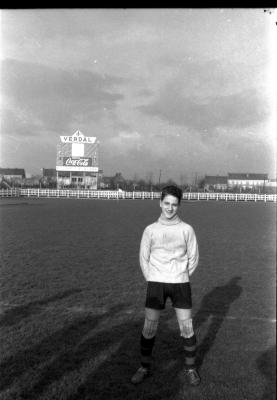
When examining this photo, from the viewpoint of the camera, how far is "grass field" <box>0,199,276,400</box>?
3209 mm

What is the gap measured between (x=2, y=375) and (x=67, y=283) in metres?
3.35

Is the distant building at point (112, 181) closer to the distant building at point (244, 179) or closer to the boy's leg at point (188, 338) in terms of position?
the distant building at point (244, 179)

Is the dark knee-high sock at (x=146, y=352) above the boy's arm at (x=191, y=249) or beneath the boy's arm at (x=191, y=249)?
beneath

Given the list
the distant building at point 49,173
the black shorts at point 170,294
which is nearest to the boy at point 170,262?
the black shorts at point 170,294

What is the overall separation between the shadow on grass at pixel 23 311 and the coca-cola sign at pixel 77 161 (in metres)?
52.3

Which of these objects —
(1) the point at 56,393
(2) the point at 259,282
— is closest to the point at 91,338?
(1) the point at 56,393

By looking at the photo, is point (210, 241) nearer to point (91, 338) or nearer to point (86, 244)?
point (86, 244)

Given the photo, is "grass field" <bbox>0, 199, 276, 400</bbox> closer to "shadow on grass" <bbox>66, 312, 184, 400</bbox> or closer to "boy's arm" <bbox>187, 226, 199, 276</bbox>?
"shadow on grass" <bbox>66, 312, 184, 400</bbox>

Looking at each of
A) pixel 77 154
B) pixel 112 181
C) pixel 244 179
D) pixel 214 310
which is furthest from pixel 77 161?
pixel 214 310

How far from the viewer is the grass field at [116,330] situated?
3.21m

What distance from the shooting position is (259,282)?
22.9ft

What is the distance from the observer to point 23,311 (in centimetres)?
523

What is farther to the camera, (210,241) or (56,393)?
(210,241)

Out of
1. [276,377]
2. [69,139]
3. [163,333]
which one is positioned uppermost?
[69,139]
